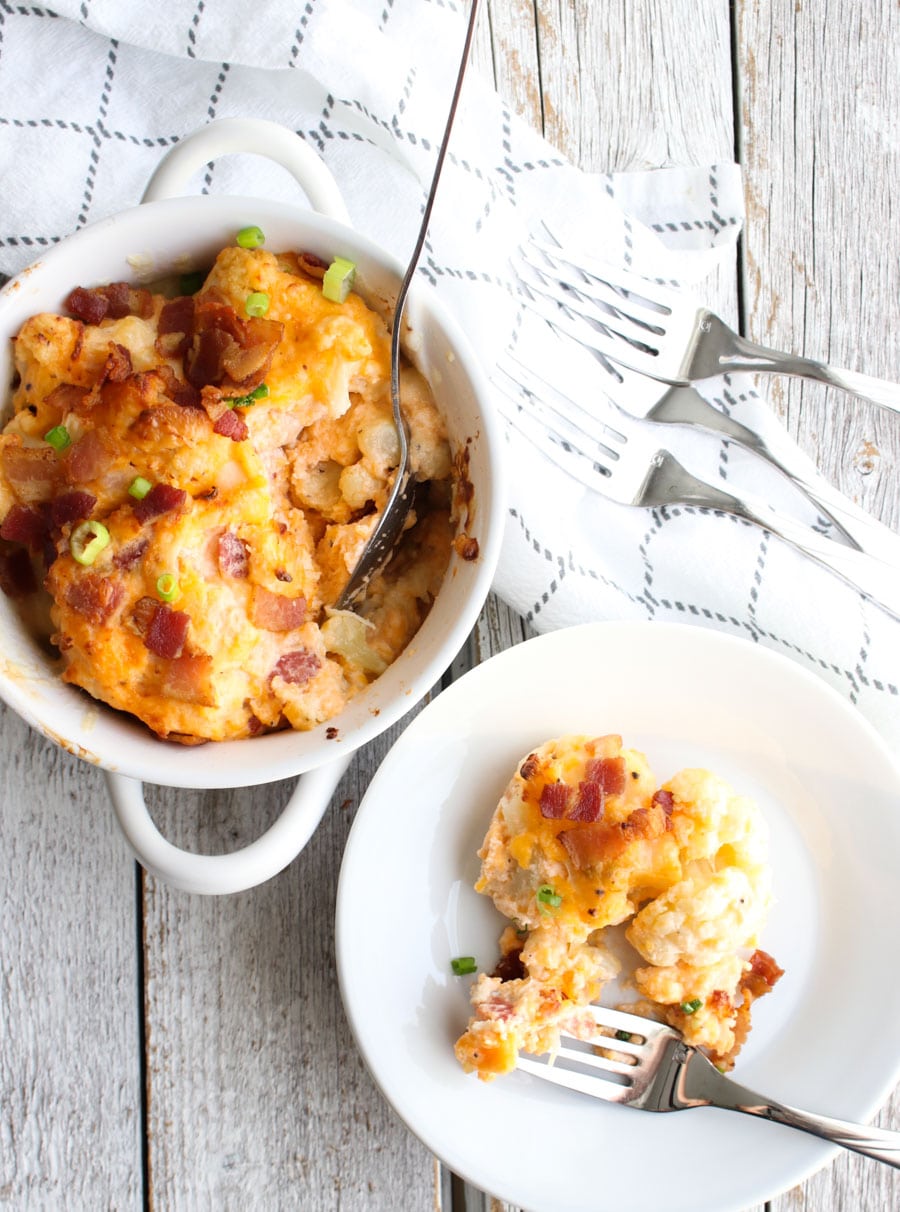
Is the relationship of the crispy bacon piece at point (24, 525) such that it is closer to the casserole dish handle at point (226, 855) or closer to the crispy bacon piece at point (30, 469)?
the crispy bacon piece at point (30, 469)

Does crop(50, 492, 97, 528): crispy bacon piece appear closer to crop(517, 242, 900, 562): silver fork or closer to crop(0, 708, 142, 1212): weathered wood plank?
crop(0, 708, 142, 1212): weathered wood plank

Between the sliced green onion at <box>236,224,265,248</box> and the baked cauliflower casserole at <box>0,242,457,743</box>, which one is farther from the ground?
the sliced green onion at <box>236,224,265,248</box>

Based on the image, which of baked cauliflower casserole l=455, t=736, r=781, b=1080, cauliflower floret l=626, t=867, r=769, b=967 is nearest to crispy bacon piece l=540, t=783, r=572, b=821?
baked cauliflower casserole l=455, t=736, r=781, b=1080

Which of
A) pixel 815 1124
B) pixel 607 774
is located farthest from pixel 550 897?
pixel 815 1124

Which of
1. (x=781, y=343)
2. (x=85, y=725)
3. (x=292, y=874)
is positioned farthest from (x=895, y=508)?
(x=85, y=725)

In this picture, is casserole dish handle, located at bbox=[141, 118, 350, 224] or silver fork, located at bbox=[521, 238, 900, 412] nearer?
casserole dish handle, located at bbox=[141, 118, 350, 224]

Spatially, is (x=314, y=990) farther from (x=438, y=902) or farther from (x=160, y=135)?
(x=160, y=135)

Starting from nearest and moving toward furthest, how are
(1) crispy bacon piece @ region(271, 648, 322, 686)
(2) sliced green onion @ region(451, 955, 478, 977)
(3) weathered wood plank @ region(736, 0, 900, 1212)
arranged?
1. (1) crispy bacon piece @ region(271, 648, 322, 686)
2. (2) sliced green onion @ region(451, 955, 478, 977)
3. (3) weathered wood plank @ region(736, 0, 900, 1212)
